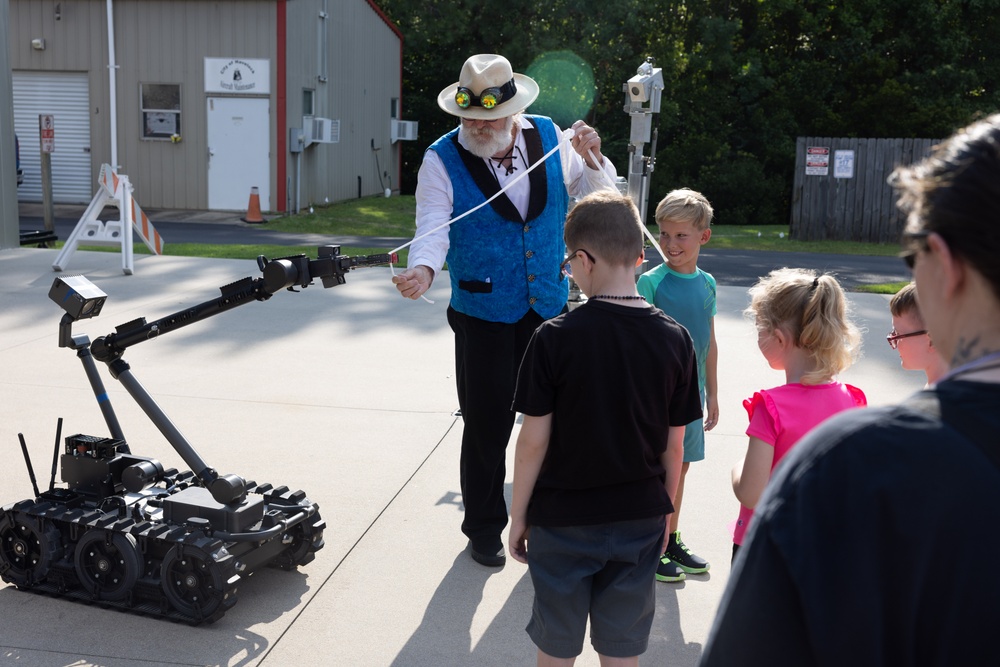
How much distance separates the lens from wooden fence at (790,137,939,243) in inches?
763

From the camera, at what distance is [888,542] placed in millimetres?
929

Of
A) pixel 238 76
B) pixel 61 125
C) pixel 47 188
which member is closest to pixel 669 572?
pixel 47 188

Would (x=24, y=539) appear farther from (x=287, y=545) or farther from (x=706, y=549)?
(x=706, y=549)

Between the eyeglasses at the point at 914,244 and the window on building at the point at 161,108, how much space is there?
2149cm

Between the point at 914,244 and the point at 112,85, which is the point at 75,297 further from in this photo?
the point at 112,85

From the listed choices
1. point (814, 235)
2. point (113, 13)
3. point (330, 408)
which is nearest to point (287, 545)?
point (330, 408)

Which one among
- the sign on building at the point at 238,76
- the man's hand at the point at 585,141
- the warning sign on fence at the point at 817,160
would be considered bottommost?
the man's hand at the point at 585,141

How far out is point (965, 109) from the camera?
26.9m

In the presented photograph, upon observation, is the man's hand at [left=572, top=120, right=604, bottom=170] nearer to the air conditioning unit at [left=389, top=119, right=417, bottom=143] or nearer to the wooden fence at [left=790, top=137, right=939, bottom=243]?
the wooden fence at [left=790, top=137, right=939, bottom=243]

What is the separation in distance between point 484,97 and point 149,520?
1.92m

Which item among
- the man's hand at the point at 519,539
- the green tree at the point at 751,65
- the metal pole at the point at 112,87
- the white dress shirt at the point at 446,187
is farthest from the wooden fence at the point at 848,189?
the man's hand at the point at 519,539

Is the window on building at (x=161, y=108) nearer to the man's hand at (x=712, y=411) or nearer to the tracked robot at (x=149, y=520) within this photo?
the tracked robot at (x=149, y=520)

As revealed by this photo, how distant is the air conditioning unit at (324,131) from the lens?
21.9 meters

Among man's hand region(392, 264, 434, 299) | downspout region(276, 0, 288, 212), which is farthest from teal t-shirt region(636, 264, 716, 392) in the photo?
downspout region(276, 0, 288, 212)
